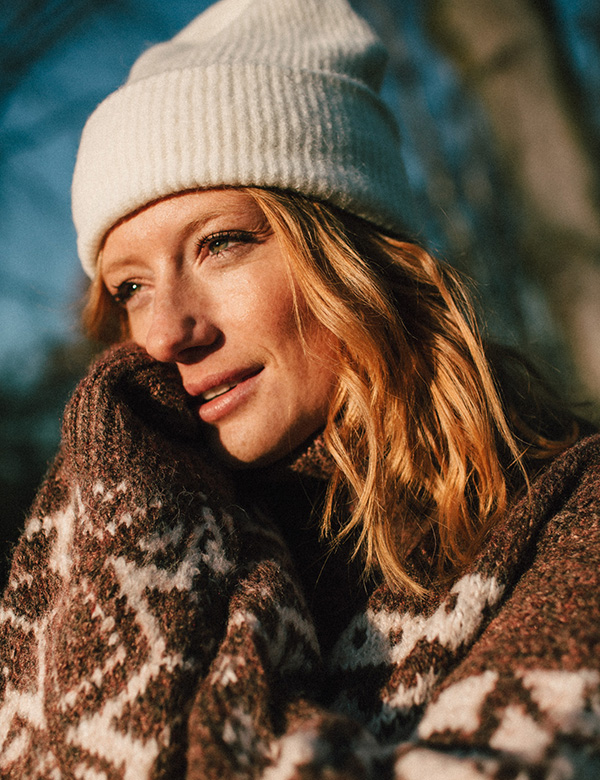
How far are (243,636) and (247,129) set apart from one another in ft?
4.69

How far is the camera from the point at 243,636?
3.91ft

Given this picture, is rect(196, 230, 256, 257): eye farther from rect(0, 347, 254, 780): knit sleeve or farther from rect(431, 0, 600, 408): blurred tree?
rect(431, 0, 600, 408): blurred tree

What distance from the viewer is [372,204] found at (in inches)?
74.5

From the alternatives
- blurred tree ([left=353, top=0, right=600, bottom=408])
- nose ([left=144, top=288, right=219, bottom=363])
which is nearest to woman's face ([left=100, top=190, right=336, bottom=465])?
nose ([left=144, top=288, right=219, bottom=363])

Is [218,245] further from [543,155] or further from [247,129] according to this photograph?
[543,155]

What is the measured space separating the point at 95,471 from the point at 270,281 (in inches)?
28.6

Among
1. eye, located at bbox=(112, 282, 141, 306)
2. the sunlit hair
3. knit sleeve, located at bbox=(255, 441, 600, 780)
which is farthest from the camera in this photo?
eye, located at bbox=(112, 282, 141, 306)

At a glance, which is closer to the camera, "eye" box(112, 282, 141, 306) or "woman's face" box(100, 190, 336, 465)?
"woman's face" box(100, 190, 336, 465)

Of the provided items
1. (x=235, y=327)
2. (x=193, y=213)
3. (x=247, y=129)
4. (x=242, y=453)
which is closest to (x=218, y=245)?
(x=193, y=213)

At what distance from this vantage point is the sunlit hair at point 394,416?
160cm

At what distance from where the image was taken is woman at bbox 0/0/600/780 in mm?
1050

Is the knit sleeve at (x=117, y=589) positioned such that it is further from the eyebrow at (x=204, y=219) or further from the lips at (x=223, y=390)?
the eyebrow at (x=204, y=219)

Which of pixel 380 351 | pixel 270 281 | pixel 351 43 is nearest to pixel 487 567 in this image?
pixel 380 351

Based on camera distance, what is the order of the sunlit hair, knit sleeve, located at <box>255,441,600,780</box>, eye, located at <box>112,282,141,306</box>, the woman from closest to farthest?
knit sleeve, located at <box>255,441,600,780</box> < the woman < the sunlit hair < eye, located at <box>112,282,141,306</box>
